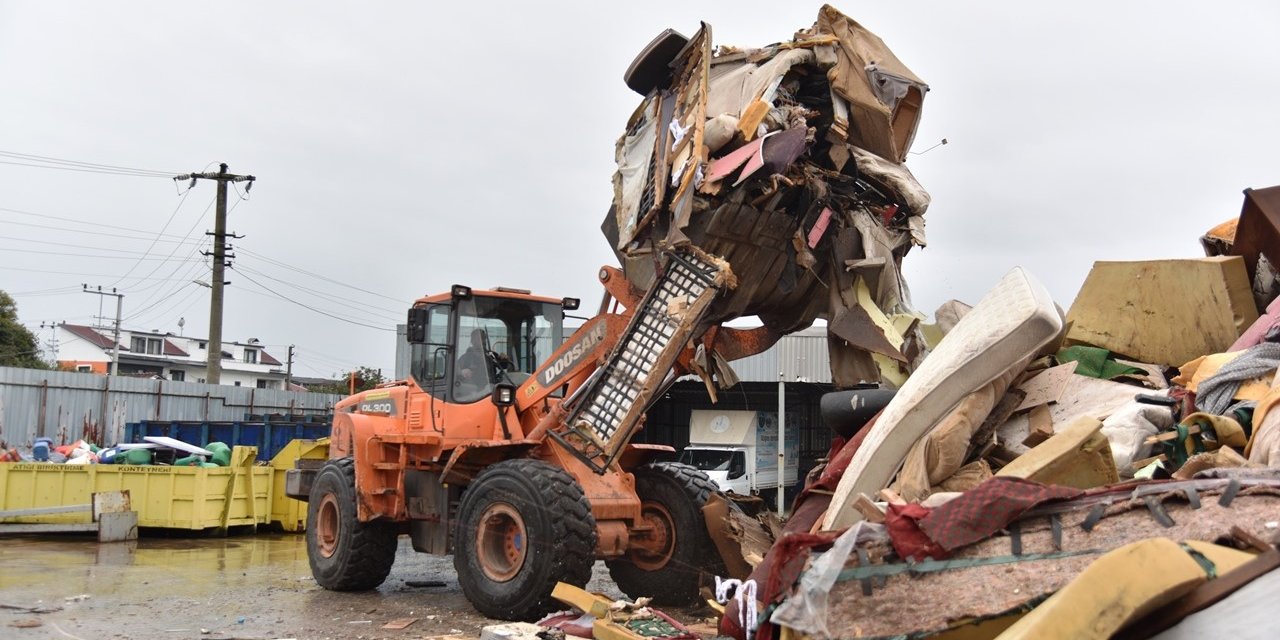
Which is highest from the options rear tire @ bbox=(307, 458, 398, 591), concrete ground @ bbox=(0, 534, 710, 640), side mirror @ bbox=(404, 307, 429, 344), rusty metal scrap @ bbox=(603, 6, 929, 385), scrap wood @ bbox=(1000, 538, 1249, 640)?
rusty metal scrap @ bbox=(603, 6, 929, 385)

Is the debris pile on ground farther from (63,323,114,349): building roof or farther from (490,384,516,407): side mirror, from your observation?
(63,323,114,349): building roof

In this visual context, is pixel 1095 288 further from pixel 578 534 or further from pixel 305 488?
pixel 305 488

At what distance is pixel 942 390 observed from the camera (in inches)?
150

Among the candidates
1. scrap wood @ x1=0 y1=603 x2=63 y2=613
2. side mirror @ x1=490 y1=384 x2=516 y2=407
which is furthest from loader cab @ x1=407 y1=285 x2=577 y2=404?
scrap wood @ x1=0 y1=603 x2=63 y2=613

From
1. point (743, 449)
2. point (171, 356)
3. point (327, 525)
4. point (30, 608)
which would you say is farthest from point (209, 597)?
point (171, 356)

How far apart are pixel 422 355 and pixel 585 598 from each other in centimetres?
444

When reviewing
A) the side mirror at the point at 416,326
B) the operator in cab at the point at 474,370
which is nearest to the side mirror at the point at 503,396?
the operator in cab at the point at 474,370

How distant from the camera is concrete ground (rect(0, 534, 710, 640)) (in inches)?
307

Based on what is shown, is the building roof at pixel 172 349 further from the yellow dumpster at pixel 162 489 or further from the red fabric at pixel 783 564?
the red fabric at pixel 783 564

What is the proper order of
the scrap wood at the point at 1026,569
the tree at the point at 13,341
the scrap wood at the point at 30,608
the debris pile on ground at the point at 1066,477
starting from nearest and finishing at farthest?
the debris pile on ground at the point at 1066,477
the scrap wood at the point at 1026,569
the scrap wood at the point at 30,608
the tree at the point at 13,341

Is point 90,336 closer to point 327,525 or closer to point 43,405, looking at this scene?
point 43,405

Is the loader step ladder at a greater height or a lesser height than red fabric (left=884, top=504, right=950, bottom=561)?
greater

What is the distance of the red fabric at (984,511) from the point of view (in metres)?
2.79

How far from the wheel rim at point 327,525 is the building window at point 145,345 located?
6592cm
